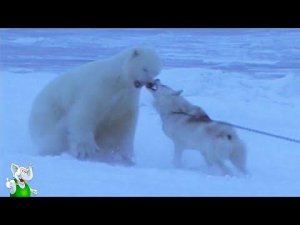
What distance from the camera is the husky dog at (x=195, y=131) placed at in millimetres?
2762

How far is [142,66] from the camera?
9.12 ft

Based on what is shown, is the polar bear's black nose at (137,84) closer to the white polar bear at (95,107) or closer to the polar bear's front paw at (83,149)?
the white polar bear at (95,107)

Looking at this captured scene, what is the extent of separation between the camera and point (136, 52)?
9.11 ft

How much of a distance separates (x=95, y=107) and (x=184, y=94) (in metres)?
0.41

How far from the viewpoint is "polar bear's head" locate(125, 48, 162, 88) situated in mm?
2775

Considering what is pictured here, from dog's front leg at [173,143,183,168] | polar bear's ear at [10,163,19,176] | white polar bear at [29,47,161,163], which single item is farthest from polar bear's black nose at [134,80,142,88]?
polar bear's ear at [10,163,19,176]

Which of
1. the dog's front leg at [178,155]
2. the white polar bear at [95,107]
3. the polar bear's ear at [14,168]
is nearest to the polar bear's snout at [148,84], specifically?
the white polar bear at [95,107]

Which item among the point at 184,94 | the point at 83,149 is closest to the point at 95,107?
the point at 83,149

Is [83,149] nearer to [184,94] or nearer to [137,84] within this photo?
[137,84]

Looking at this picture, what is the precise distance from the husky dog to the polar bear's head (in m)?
0.04
